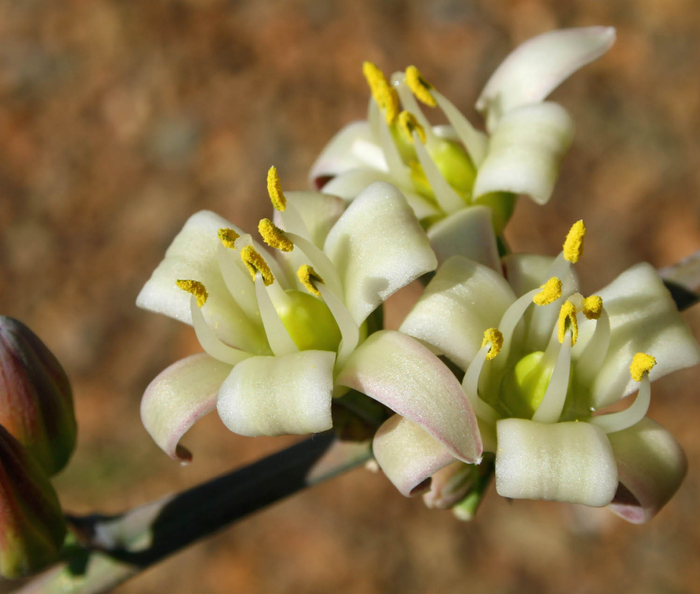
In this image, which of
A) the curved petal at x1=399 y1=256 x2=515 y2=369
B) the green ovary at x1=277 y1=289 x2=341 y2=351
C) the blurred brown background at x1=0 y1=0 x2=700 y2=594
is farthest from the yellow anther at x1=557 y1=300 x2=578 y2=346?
the blurred brown background at x1=0 y1=0 x2=700 y2=594

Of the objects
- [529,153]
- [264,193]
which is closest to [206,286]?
[529,153]

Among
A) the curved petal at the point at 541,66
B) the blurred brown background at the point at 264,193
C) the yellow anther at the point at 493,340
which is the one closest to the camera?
the yellow anther at the point at 493,340

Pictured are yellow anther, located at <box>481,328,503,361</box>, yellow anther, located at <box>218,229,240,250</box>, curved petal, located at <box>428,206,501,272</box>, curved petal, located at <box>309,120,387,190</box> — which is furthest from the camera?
curved petal, located at <box>309,120,387,190</box>

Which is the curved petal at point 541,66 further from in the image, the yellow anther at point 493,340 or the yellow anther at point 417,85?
the yellow anther at point 493,340

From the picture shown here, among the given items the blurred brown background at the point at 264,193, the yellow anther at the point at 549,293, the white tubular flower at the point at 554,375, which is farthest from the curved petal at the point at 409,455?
the blurred brown background at the point at 264,193

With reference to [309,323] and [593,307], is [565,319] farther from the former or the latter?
[309,323]

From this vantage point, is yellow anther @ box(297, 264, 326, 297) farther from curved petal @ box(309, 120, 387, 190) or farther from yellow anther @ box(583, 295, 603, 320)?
curved petal @ box(309, 120, 387, 190)

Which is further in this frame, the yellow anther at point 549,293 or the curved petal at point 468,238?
the curved petal at point 468,238
